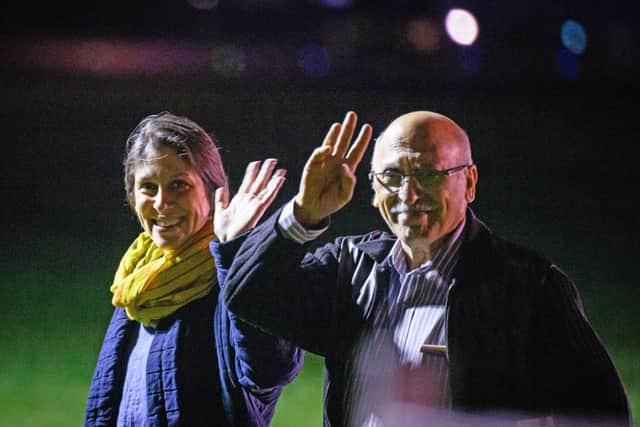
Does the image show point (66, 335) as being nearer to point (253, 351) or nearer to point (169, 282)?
point (169, 282)

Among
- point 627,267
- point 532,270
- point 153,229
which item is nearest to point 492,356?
point 532,270

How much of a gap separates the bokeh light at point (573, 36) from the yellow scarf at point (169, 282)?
4.68 feet

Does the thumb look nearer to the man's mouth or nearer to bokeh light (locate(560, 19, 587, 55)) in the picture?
the man's mouth

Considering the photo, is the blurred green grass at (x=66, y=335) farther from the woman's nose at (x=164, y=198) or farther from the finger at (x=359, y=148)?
the finger at (x=359, y=148)

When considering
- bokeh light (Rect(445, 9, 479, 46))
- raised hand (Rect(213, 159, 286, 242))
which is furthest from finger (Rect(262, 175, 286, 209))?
bokeh light (Rect(445, 9, 479, 46))

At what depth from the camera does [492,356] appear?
6.67 ft

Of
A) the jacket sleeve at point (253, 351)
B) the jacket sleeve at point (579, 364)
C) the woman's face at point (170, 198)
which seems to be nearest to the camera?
the jacket sleeve at point (579, 364)

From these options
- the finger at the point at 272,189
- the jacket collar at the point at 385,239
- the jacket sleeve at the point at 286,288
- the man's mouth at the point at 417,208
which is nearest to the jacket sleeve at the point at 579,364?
the jacket collar at the point at 385,239

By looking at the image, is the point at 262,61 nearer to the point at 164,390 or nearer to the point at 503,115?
the point at 503,115

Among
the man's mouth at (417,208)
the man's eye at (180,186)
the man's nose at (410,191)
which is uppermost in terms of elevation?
the man's eye at (180,186)

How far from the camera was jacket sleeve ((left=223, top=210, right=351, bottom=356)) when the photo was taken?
2104 mm

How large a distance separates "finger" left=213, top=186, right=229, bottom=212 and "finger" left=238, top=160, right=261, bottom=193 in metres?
0.06

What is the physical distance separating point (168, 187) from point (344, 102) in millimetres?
743

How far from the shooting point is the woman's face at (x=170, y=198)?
8.00ft
